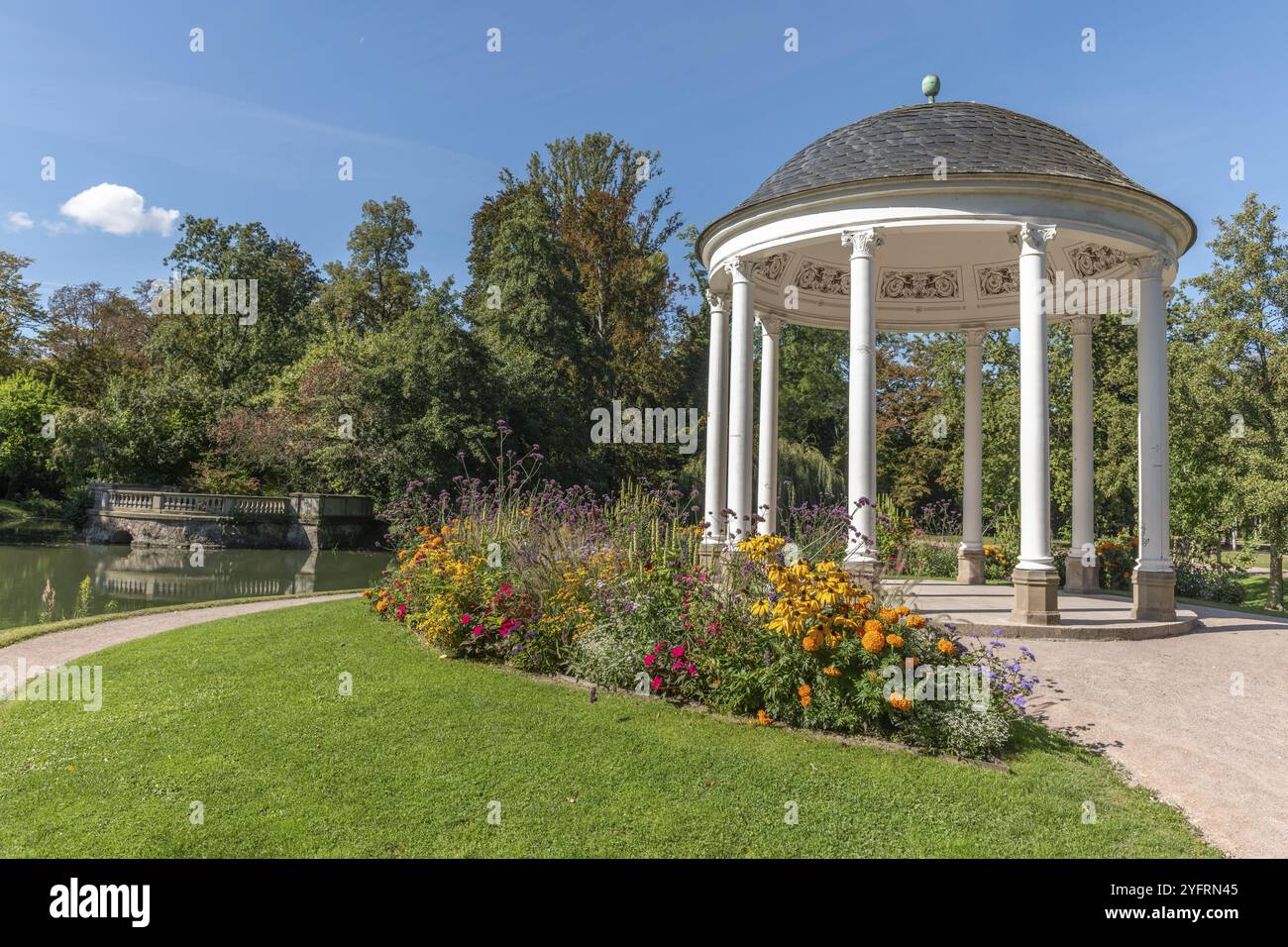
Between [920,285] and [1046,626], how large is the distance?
9.61m

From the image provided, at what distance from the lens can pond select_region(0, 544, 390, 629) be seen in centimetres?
1891

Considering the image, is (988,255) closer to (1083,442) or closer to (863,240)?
(1083,442)

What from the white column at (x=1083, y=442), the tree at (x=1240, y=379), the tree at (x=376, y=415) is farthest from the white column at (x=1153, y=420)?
the tree at (x=376, y=415)

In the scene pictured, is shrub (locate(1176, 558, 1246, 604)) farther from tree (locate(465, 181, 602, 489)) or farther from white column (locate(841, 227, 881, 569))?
tree (locate(465, 181, 602, 489))

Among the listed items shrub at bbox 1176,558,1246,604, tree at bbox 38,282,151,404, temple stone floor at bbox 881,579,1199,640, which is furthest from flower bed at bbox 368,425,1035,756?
tree at bbox 38,282,151,404

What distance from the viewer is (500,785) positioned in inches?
237

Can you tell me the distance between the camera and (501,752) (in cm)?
664

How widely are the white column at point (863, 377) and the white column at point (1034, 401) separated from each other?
6.90 feet

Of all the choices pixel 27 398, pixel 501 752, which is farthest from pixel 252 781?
pixel 27 398

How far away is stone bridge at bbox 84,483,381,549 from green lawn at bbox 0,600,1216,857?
2776cm

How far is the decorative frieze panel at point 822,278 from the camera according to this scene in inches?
684

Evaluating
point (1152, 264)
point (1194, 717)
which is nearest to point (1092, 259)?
point (1152, 264)

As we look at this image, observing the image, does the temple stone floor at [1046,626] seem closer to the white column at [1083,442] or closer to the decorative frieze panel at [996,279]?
the white column at [1083,442]
